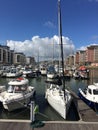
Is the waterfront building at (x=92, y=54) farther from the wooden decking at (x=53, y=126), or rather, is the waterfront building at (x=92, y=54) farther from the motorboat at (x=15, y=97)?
the wooden decking at (x=53, y=126)

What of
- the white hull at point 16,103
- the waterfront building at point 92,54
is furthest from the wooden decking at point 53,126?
the waterfront building at point 92,54

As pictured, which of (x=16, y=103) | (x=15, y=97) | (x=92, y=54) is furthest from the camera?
(x=92, y=54)

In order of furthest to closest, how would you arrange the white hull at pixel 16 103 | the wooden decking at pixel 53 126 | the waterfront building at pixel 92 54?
1. the waterfront building at pixel 92 54
2. the white hull at pixel 16 103
3. the wooden decking at pixel 53 126

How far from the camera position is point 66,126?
11.9m

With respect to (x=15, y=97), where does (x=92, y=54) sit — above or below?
above

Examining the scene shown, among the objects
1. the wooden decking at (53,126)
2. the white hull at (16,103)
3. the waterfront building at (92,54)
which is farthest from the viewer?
the waterfront building at (92,54)

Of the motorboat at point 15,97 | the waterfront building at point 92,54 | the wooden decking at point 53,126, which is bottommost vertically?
the wooden decking at point 53,126

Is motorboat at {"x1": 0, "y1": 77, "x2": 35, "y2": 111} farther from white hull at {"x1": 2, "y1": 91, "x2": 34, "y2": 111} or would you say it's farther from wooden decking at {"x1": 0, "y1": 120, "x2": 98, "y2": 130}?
wooden decking at {"x1": 0, "y1": 120, "x2": 98, "y2": 130}

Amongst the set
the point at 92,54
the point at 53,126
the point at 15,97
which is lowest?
the point at 53,126

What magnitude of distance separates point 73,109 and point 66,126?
8273 mm

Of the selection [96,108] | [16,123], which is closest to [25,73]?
[96,108]

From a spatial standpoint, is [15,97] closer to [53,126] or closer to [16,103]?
[16,103]

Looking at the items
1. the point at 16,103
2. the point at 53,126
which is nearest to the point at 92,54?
the point at 16,103

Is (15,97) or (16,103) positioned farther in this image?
(15,97)
